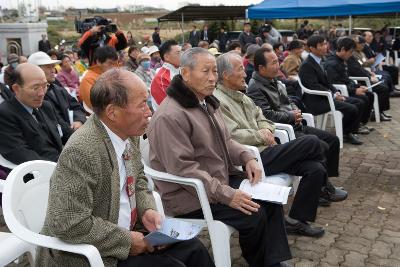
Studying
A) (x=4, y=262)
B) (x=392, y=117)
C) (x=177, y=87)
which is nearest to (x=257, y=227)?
(x=177, y=87)

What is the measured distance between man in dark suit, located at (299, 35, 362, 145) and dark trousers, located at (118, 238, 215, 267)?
14.1 feet

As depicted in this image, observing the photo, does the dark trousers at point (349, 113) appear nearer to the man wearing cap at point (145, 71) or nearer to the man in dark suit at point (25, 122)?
the man wearing cap at point (145, 71)

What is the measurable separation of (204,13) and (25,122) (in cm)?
2086

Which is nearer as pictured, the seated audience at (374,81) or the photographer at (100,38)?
the photographer at (100,38)

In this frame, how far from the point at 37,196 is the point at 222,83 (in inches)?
75.4

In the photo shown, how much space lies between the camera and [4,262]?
2291 mm

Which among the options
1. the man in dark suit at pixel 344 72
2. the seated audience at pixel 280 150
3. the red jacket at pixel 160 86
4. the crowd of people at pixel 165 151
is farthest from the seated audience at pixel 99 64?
the man in dark suit at pixel 344 72

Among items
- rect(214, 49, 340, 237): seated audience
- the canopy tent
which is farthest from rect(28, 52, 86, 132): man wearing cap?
the canopy tent

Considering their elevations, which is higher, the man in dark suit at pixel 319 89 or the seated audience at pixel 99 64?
the seated audience at pixel 99 64

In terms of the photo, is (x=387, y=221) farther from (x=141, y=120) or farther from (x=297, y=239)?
(x=141, y=120)

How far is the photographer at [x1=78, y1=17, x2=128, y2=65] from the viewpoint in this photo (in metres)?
6.36

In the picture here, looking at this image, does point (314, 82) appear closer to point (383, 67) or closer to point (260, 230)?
point (260, 230)

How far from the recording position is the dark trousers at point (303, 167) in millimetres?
3439

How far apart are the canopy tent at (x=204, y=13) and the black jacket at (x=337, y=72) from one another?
15.1 m
